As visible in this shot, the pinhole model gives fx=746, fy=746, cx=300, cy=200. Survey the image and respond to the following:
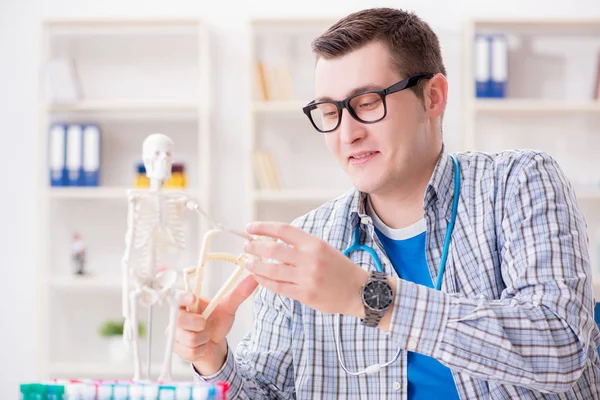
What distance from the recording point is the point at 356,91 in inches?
56.6

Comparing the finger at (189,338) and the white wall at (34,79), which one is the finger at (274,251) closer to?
the finger at (189,338)

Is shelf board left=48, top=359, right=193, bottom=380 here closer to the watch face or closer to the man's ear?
the man's ear

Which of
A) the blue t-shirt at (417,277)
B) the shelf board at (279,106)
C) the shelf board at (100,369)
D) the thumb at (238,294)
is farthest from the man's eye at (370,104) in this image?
the shelf board at (100,369)

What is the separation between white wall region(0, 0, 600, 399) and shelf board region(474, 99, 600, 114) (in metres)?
0.28

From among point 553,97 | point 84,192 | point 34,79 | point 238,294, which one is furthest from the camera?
point 34,79

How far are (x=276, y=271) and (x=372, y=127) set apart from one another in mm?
486

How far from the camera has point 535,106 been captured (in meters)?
3.62

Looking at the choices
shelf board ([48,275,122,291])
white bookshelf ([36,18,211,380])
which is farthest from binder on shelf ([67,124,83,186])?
shelf board ([48,275,122,291])

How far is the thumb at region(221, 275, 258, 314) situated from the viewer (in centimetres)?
126

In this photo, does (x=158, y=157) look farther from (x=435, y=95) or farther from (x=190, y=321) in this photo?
Answer: (x=435, y=95)

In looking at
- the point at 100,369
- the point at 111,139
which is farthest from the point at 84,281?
the point at 111,139

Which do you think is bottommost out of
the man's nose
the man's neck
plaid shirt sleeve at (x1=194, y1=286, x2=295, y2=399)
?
plaid shirt sleeve at (x1=194, y1=286, x2=295, y2=399)

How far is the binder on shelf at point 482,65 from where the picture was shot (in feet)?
11.9

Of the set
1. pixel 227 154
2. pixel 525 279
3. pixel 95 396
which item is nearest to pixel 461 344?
pixel 525 279
